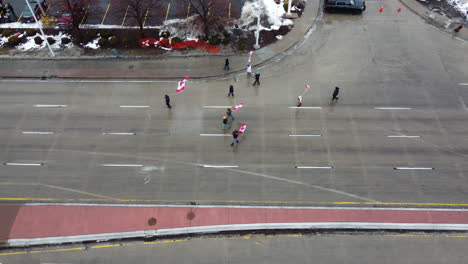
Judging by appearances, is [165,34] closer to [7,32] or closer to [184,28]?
[184,28]

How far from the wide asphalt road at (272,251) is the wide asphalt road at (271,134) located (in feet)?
8.14

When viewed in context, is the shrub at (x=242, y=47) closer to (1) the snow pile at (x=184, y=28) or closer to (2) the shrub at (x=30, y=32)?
(1) the snow pile at (x=184, y=28)

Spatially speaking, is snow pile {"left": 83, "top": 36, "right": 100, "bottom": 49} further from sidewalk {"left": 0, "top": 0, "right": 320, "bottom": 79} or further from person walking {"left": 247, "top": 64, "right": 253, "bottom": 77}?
person walking {"left": 247, "top": 64, "right": 253, "bottom": 77}

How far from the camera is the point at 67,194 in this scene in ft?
68.2

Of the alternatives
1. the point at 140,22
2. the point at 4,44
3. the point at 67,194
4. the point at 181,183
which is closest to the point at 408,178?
the point at 181,183

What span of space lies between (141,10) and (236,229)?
22.8 metres

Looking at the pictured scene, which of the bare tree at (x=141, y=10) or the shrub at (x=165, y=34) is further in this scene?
the shrub at (x=165, y=34)

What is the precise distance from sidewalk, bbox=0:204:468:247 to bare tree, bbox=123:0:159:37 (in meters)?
16.9

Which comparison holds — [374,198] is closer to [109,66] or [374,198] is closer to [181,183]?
[181,183]

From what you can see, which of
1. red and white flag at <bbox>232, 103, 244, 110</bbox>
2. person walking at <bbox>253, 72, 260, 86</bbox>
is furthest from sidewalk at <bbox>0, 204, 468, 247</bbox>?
person walking at <bbox>253, 72, 260, 86</bbox>

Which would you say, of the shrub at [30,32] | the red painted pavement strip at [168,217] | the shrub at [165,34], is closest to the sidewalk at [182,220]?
the red painted pavement strip at [168,217]

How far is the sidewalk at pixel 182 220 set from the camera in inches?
756

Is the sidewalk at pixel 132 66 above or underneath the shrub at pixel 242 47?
underneath

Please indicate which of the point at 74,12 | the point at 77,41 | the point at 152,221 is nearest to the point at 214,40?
the point at 77,41
